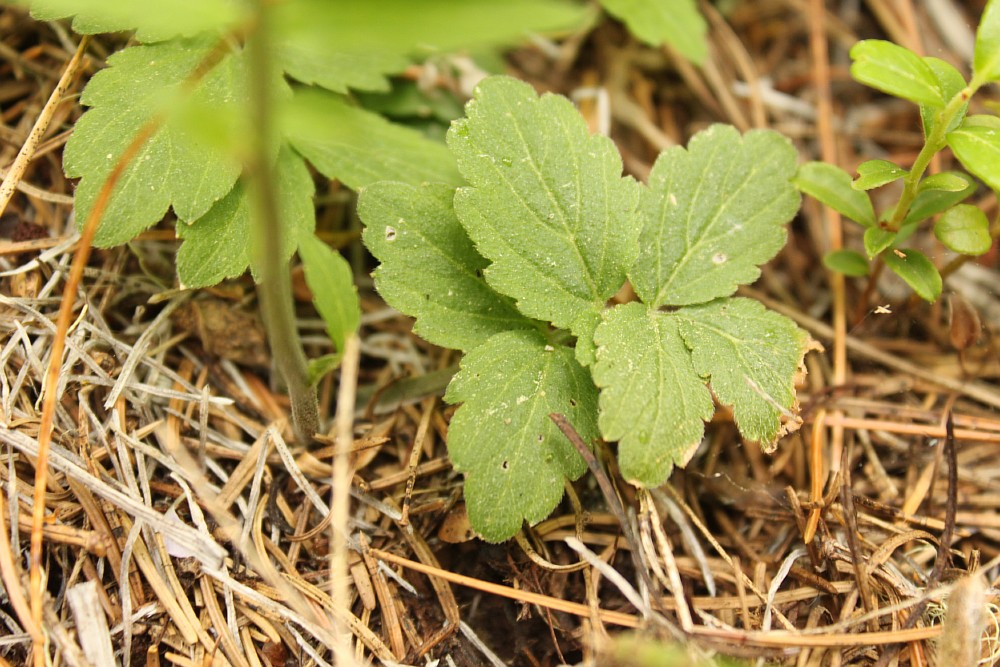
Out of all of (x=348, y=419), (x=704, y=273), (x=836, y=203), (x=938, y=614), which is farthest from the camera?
(x=836, y=203)

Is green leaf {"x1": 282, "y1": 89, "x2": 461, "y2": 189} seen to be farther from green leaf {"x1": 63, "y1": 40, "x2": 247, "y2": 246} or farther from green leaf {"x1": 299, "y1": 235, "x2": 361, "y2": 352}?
green leaf {"x1": 299, "y1": 235, "x2": 361, "y2": 352}

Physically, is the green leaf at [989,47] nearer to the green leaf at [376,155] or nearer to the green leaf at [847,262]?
the green leaf at [847,262]

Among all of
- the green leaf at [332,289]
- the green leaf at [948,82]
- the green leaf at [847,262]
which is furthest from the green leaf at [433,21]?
the green leaf at [847,262]

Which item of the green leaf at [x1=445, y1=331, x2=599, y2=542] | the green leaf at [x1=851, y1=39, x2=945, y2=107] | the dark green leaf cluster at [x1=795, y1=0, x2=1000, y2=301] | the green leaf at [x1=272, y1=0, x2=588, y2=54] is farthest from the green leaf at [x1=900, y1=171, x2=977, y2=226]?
the green leaf at [x1=272, y1=0, x2=588, y2=54]

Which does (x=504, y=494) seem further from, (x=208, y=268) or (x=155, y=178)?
(x=155, y=178)

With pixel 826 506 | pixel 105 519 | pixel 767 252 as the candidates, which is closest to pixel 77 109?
pixel 105 519

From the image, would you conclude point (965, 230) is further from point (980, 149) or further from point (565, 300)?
point (565, 300)
